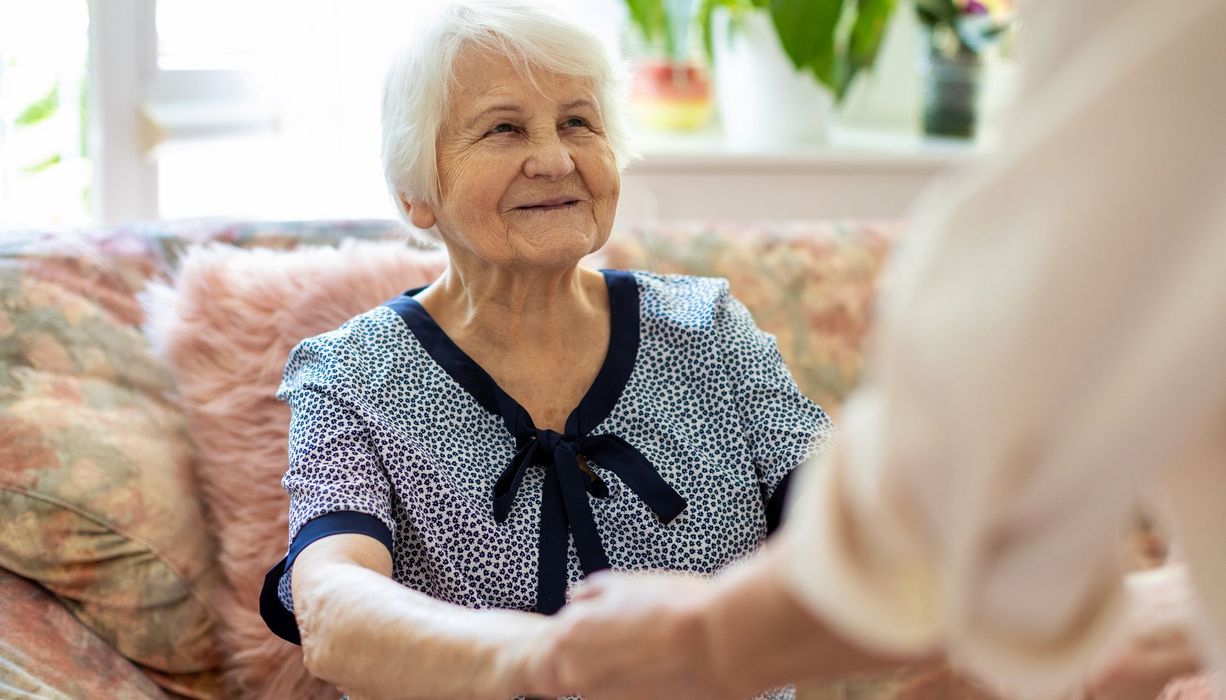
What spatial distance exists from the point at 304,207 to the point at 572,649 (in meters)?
2.25

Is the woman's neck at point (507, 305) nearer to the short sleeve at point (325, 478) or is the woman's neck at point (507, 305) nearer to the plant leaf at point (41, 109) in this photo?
the short sleeve at point (325, 478)

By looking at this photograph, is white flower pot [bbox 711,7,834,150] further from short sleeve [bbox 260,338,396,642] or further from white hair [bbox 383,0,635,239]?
short sleeve [bbox 260,338,396,642]

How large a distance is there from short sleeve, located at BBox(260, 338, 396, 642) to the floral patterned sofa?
0.23 m

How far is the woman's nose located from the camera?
4.75 ft

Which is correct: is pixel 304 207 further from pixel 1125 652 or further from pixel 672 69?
pixel 1125 652

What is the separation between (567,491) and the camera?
55.5 inches

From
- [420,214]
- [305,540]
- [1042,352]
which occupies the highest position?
[1042,352]

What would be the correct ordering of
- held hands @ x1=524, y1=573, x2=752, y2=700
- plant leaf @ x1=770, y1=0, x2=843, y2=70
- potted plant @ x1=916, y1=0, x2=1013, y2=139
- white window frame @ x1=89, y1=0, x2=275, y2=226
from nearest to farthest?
held hands @ x1=524, y1=573, x2=752, y2=700, white window frame @ x1=89, y1=0, x2=275, y2=226, plant leaf @ x1=770, y1=0, x2=843, y2=70, potted plant @ x1=916, y1=0, x2=1013, y2=139

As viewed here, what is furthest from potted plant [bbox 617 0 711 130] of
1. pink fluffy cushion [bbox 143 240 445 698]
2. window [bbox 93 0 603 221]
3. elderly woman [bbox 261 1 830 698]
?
elderly woman [bbox 261 1 830 698]

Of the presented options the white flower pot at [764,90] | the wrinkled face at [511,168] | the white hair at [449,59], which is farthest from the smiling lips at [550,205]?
the white flower pot at [764,90]

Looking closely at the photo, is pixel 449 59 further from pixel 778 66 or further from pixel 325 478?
pixel 778 66

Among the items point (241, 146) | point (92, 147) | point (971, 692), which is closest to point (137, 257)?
point (92, 147)

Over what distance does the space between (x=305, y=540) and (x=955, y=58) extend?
241 centimetres

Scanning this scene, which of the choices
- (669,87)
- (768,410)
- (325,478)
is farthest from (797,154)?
(325,478)
